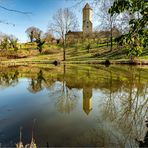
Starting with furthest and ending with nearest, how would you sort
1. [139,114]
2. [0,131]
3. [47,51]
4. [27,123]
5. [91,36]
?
[91,36], [47,51], [139,114], [27,123], [0,131]

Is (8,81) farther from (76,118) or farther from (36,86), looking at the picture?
(76,118)

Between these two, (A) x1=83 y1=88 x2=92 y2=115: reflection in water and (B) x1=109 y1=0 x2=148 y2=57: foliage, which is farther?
(A) x1=83 y1=88 x2=92 y2=115: reflection in water

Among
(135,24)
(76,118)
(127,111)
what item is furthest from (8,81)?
(135,24)

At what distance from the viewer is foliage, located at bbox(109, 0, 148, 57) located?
762 centimetres

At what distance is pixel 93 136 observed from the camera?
7.39m

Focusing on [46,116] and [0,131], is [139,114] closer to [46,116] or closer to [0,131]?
[46,116]

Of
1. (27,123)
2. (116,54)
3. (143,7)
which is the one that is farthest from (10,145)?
(116,54)

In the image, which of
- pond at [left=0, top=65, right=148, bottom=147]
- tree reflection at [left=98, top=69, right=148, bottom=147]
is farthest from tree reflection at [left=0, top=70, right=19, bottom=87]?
tree reflection at [left=98, top=69, right=148, bottom=147]

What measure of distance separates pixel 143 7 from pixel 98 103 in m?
5.50

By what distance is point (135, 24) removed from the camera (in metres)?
8.32

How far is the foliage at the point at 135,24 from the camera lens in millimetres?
7625

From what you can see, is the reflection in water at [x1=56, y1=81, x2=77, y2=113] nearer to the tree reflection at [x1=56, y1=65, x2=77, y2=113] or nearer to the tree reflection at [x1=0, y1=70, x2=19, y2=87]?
the tree reflection at [x1=56, y1=65, x2=77, y2=113]

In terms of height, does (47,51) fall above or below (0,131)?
above

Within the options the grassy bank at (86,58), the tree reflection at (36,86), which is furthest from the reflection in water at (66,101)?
the grassy bank at (86,58)
